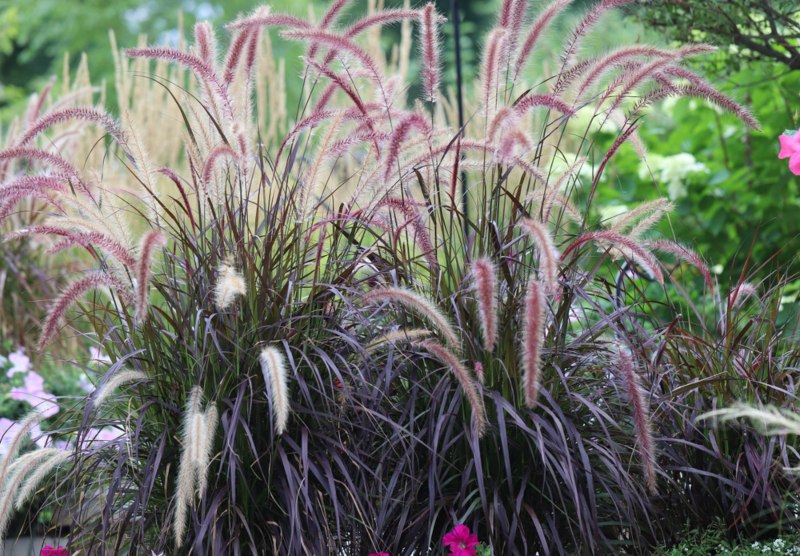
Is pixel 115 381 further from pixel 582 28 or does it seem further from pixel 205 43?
pixel 582 28

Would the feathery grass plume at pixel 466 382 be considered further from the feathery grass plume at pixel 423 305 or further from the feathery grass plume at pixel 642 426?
the feathery grass plume at pixel 642 426

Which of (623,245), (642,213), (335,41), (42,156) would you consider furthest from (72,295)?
(642,213)

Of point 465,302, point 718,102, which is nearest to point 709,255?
point 718,102

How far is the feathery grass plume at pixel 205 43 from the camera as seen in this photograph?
2965 mm

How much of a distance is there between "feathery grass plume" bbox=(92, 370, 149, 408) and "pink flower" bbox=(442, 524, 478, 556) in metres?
0.91

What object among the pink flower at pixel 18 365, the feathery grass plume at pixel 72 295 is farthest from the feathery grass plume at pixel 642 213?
the pink flower at pixel 18 365

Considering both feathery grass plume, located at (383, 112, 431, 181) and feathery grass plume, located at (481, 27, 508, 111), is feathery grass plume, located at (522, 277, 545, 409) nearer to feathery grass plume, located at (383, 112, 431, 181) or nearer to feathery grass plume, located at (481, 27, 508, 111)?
feathery grass plume, located at (383, 112, 431, 181)

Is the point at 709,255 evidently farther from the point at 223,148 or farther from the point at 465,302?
the point at 223,148

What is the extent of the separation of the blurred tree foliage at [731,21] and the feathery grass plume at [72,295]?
283cm

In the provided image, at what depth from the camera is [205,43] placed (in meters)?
3.02

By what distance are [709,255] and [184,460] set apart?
14.4ft

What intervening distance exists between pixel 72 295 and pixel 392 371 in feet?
2.96

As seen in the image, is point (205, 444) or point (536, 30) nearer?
point (205, 444)

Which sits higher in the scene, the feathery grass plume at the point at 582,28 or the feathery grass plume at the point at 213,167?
the feathery grass plume at the point at 582,28
